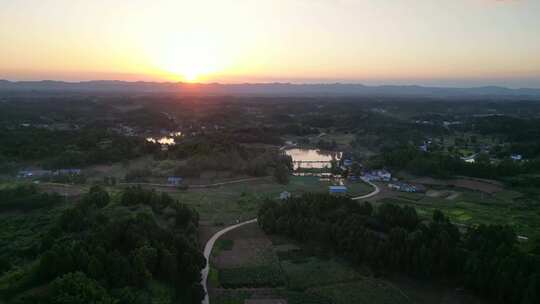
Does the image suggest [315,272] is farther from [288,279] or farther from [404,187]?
[404,187]

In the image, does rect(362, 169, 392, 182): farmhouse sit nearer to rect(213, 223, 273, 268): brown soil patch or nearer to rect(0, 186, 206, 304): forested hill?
rect(213, 223, 273, 268): brown soil patch

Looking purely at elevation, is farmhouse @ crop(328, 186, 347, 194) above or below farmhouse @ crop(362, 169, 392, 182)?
above

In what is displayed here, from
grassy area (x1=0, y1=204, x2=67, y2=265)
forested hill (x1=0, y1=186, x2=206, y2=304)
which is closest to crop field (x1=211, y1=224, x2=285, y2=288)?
forested hill (x1=0, y1=186, x2=206, y2=304)

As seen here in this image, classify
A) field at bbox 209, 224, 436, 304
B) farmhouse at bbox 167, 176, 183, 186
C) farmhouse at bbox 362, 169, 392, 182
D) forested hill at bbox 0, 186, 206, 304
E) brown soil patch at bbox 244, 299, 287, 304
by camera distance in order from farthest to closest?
1. farmhouse at bbox 362, 169, 392, 182
2. farmhouse at bbox 167, 176, 183, 186
3. field at bbox 209, 224, 436, 304
4. brown soil patch at bbox 244, 299, 287, 304
5. forested hill at bbox 0, 186, 206, 304

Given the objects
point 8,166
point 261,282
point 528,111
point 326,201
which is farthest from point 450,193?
point 528,111

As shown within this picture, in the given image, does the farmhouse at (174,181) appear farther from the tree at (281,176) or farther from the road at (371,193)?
the road at (371,193)

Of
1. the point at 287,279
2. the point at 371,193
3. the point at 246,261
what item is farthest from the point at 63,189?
the point at 371,193

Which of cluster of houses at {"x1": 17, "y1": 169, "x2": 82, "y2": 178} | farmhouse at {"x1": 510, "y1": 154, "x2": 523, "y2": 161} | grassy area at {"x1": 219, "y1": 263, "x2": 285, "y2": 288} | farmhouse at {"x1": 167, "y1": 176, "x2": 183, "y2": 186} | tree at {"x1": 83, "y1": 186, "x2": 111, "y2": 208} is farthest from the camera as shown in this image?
farmhouse at {"x1": 510, "y1": 154, "x2": 523, "y2": 161}

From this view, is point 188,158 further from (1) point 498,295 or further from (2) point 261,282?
(1) point 498,295
